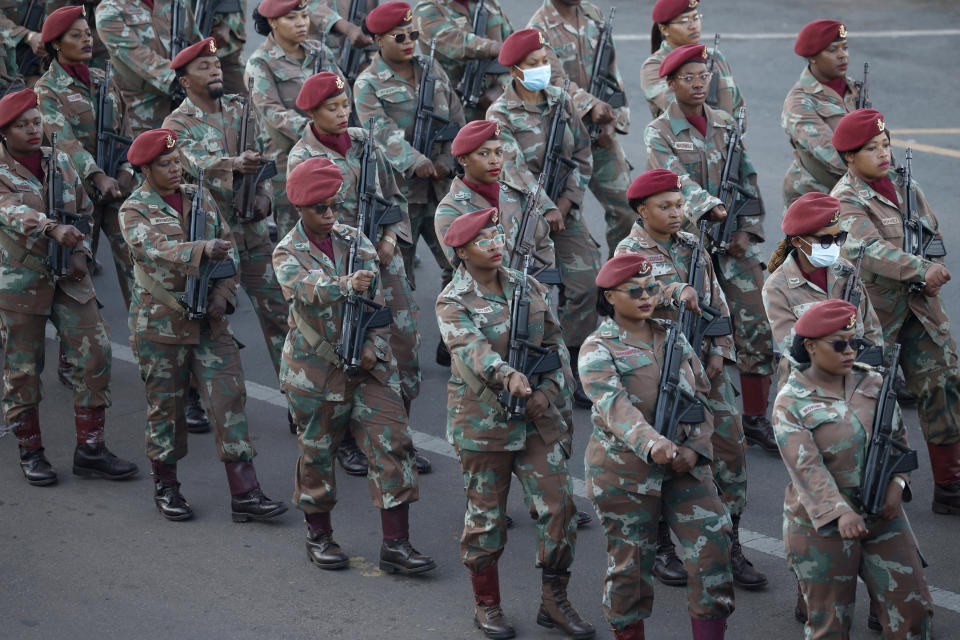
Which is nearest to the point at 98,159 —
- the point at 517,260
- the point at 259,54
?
the point at 259,54

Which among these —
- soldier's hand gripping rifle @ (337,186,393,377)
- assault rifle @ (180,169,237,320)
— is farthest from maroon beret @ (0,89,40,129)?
soldier's hand gripping rifle @ (337,186,393,377)

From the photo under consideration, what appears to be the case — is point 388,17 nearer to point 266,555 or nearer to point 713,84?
point 713,84

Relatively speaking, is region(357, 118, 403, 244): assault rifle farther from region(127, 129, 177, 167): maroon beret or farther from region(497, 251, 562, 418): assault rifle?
region(497, 251, 562, 418): assault rifle

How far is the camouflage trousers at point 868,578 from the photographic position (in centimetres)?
595

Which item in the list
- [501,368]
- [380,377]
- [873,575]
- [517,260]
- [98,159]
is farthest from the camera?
[98,159]

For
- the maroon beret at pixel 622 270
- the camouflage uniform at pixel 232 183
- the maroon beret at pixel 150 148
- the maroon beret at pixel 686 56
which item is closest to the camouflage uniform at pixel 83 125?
the camouflage uniform at pixel 232 183

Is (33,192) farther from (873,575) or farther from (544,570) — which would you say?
(873,575)

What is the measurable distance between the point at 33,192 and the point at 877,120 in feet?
16.6

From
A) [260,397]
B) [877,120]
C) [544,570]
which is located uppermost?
[877,120]

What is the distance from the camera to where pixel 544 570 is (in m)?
7.04

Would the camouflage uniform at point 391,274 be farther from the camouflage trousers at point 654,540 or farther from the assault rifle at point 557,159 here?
the camouflage trousers at point 654,540

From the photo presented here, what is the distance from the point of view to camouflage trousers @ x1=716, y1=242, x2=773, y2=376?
8953mm

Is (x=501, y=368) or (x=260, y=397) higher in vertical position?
(x=501, y=368)

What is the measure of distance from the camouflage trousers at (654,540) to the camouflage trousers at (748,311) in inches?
103
